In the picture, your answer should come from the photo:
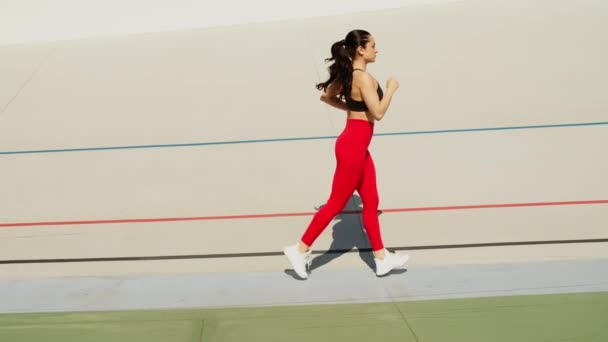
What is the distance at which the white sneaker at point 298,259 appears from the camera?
5328 millimetres

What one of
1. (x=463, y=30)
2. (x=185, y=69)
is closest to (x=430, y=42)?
(x=463, y=30)

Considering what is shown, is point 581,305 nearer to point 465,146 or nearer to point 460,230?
point 460,230

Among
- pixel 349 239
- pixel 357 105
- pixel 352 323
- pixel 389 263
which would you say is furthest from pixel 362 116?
pixel 352 323

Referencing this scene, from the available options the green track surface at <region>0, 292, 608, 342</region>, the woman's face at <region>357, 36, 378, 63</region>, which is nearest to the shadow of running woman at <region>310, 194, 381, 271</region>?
the green track surface at <region>0, 292, 608, 342</region>

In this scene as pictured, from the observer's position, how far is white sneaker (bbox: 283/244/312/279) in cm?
533

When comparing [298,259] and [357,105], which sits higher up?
[357,105]

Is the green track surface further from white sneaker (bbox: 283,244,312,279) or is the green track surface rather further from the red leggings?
the red leggings

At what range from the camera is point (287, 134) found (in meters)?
8.40

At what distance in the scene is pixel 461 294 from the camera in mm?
5020

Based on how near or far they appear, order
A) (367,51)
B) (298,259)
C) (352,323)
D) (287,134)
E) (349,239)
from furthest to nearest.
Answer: (287,134)
(349,239)
(298,259)
(367,51)
(352,323)

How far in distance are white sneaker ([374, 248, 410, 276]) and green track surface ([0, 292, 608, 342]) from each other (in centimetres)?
42

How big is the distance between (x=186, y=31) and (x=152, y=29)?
553 millimetres

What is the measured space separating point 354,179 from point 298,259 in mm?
640

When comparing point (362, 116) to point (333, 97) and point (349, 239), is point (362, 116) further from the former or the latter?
point (349, 239)
